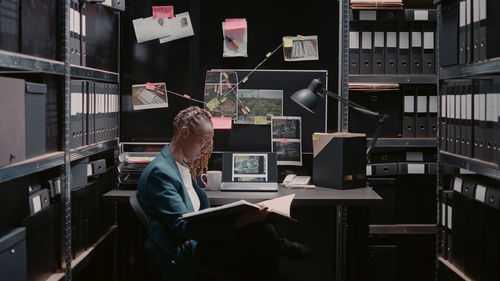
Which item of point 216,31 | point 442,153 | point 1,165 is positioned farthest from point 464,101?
point 1,165

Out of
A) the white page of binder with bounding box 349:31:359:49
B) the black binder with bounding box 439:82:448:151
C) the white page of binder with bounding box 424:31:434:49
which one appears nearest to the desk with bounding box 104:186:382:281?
the black binder with bounding box 439:82:448:151

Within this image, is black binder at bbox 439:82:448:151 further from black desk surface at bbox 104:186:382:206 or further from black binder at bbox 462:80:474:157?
black desk surface at bbox 104:186:382:206

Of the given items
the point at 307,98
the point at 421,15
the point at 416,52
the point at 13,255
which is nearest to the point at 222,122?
the point at 307,98

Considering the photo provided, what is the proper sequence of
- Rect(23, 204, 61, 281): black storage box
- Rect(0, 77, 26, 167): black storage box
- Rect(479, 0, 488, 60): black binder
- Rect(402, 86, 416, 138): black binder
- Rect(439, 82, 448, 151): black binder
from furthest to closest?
Rect(402, 86, 416, 138): black binder
Rect(439, 82, 448, 151): black binder
Rect(479, 0, 488, 60): black binder
Rect(23, 204, 61, 281): black storage box
Rect(0, 77, 26, 167): black storage box

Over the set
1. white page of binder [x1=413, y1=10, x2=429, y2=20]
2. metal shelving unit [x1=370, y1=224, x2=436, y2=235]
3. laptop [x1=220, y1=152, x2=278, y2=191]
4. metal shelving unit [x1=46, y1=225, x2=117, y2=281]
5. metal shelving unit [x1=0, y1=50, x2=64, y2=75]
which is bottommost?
metal shelving unit [x1=46, y1=225, x2=117, y2=281]

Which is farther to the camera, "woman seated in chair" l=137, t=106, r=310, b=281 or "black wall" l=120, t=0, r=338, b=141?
"black wall" l=120, t=0, r=338, b=141

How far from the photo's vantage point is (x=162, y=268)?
194cm

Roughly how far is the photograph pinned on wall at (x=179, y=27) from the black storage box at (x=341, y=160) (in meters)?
1.08

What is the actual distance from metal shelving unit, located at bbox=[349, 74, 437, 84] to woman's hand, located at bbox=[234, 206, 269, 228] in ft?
4.43

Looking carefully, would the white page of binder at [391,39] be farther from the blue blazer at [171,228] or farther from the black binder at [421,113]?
the blue blazer at [171,228]

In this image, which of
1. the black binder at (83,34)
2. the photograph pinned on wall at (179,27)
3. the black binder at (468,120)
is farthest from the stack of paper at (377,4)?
the black binder at (83,34)

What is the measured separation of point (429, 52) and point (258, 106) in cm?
111

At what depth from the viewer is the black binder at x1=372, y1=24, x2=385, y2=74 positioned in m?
3.03

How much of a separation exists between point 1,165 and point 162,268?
0.70 meters
